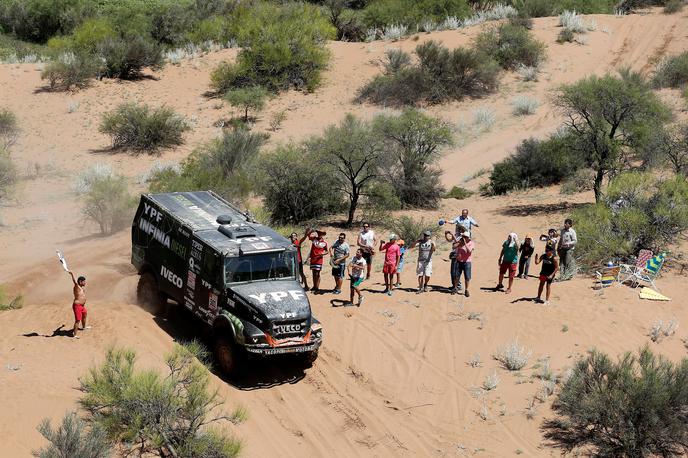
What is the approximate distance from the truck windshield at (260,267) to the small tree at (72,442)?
4.50m

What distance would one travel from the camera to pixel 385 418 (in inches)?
531

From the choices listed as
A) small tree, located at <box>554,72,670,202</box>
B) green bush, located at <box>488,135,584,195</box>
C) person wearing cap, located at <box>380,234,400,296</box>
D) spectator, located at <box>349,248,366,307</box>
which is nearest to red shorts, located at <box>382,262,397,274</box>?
person wearing cap, located at <box>380,234,400,296</box>

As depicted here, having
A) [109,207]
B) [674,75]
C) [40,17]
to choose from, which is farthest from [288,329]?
[40,17]

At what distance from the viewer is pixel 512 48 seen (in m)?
41.9

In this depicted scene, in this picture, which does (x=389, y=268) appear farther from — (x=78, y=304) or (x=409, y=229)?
(x=78, y=304)

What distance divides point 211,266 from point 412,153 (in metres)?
14.8

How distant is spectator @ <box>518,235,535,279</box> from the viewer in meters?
18.3

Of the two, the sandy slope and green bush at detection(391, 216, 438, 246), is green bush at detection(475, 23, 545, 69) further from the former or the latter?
green bush at detection(391, 216, 438, 246)

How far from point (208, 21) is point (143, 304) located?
114 ft

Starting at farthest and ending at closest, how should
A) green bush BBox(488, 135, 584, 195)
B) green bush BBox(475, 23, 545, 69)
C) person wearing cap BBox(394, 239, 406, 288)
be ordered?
green bush BBox(475, 23, 545, 69) < green bush BBox(488, 135, 584, 195) < person wearing cap BBox(394, 239, 406, 288)

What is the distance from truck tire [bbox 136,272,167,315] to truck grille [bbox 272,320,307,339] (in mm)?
3566

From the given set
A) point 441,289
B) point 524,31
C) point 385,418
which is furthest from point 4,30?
point 385,418

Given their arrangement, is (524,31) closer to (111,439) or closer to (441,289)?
(441,289)

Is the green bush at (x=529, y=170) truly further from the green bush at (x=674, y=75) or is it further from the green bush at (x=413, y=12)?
the green bush at (x=413, y=12)
